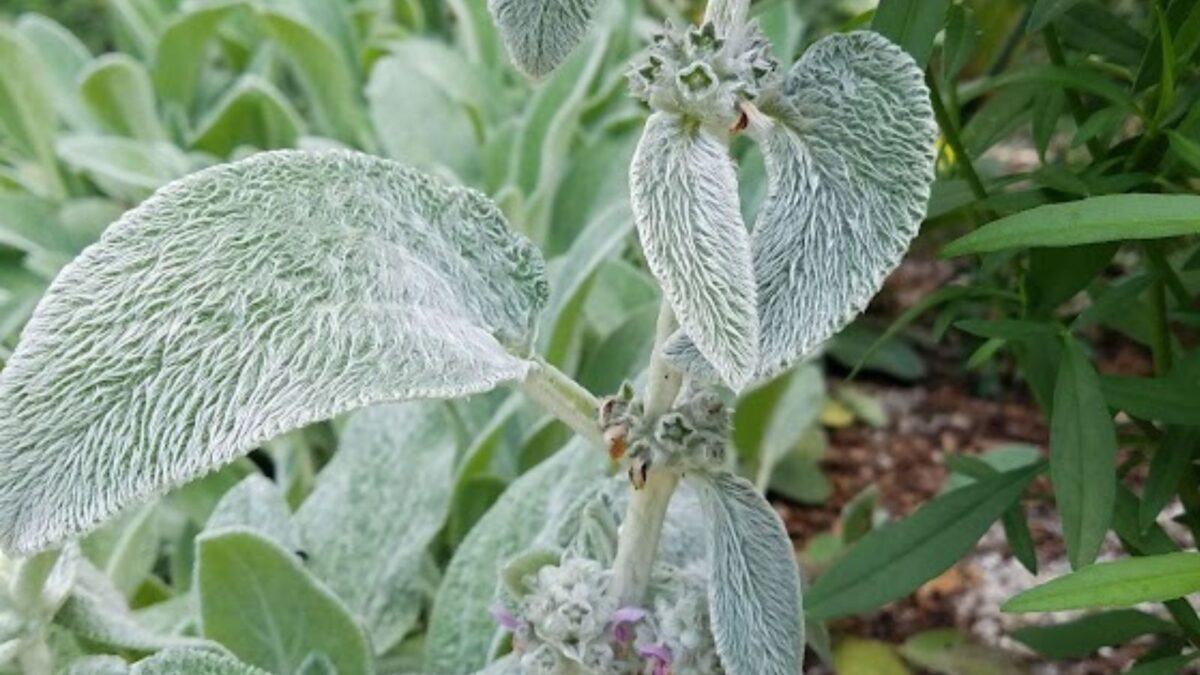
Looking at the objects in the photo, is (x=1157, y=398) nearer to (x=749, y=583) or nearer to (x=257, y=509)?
(x=749, y=583)

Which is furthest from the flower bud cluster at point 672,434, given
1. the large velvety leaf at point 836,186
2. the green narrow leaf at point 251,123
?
the green narrow leaf at point 251,123

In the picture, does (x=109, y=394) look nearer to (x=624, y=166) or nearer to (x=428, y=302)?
(x=428, y=302)

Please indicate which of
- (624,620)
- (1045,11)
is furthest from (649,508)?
(1045,11)

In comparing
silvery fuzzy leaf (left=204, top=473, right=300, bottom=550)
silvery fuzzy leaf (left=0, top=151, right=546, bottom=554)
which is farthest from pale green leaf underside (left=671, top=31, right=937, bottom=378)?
silvery fuzzy leaf (left=204, top=473, right=300, bottom=550)

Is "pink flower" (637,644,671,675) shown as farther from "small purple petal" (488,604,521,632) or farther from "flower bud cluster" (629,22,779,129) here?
"flower bud cluster" (629,22,779,129)

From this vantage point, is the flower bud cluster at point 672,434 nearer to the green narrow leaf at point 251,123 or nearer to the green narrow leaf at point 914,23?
the green narrow leaf at point 914,23

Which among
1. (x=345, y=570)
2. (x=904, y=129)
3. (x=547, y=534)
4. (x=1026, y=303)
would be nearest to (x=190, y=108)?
(x=345, y=570)
